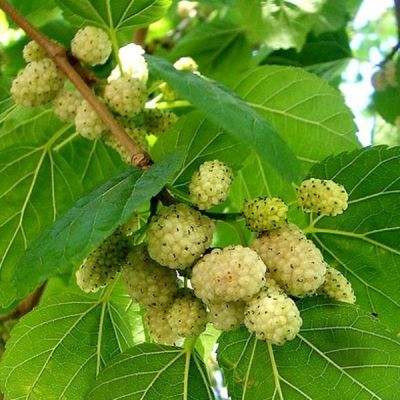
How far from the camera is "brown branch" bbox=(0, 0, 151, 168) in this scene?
102 cm

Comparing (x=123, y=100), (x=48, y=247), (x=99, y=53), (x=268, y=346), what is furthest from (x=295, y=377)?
(x=99, y=53)

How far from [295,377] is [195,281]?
0.20 meters

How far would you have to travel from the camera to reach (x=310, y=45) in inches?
87.4

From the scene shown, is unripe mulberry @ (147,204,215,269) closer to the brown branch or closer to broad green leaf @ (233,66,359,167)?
the brown branch

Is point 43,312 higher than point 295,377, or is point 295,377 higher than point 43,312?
point 43,312

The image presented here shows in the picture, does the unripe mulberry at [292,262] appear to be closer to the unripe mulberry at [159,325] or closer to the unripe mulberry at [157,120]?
the unripe mulberry at [159,325]

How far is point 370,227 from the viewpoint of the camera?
1119 mm

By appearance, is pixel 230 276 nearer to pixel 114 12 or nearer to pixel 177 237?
pixel 177 237

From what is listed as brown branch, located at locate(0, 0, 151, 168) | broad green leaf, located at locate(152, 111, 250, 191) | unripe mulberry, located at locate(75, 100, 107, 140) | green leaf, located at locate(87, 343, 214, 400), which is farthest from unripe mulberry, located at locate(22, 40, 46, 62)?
green leaf, located at locate(87, 343, 214, 400)

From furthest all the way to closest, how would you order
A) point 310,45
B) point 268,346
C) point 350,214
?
point 310,45 → point 350,214 → point 268,346

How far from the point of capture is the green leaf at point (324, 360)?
3.24ft

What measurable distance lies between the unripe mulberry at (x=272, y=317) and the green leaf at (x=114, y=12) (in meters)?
0.53

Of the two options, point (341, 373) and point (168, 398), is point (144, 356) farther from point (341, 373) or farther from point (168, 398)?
Answer: point (341, 373)

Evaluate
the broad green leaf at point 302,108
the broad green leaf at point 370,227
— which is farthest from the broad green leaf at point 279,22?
the broad green leaf at point 370,227
